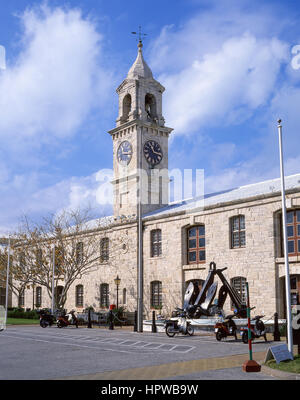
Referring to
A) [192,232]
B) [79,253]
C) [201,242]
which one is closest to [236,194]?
[201,242]

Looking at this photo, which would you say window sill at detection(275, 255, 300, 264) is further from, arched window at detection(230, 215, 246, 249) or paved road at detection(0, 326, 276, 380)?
paved road at detection(0, 326, 276, 380)

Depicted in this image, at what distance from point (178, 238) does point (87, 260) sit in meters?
10.1

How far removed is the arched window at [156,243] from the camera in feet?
113

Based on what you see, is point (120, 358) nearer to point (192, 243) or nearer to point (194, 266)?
point (194, 266)

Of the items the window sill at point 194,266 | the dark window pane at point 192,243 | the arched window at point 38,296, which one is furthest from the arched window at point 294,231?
the arched window at point 38,296

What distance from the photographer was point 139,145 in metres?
38.1

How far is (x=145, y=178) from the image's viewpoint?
3794 cm

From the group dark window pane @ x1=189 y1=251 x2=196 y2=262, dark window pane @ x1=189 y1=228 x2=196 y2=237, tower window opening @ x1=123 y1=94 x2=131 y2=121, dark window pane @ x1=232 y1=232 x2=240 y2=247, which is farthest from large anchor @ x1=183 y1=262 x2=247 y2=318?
tower window opening @ x1=123 y1=94 x2=131 y2=121

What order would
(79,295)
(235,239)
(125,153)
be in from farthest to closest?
(79,295) < (125,153) < (235,239)

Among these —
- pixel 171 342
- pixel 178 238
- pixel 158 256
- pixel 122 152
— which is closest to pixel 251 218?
pixel 178 238

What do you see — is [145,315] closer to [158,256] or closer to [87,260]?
[158,256]

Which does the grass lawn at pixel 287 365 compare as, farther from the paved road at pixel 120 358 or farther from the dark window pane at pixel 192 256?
the dark window pane at pixel 192 256

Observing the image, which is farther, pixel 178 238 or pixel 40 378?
pixel 178 238

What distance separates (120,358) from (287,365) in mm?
5046
